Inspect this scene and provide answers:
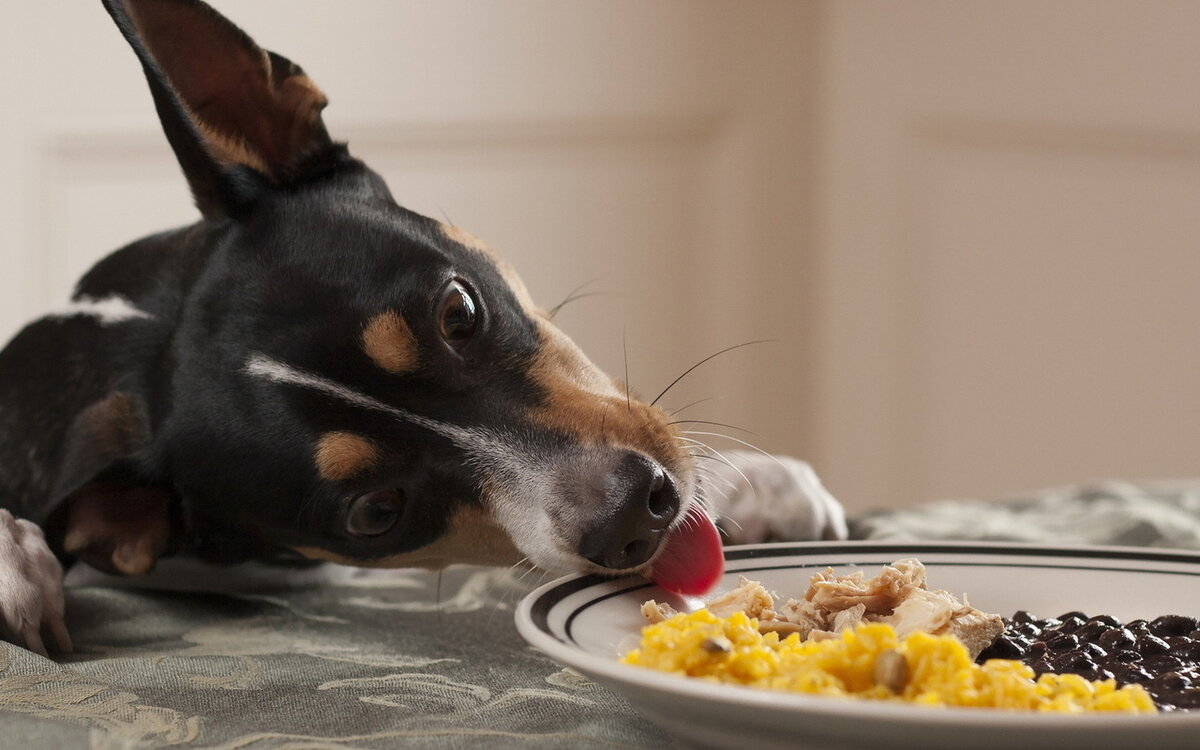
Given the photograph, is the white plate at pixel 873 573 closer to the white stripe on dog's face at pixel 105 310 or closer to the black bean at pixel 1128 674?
the black bean at pixel 1128 674

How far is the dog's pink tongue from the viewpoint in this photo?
45.9 inches

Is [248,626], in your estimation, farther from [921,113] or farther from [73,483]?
[921,113]

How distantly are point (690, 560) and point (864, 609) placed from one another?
24 centimetres

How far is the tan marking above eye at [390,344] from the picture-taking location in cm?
130

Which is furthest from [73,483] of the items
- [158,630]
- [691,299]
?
[691,299]

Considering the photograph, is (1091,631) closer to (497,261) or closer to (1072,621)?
(1072,621)

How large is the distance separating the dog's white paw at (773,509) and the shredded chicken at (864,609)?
0.58 m

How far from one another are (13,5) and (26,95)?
0.80 feet

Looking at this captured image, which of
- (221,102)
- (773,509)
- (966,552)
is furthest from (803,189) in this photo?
(966,552)

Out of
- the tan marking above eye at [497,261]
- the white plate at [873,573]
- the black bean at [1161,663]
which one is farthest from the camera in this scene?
the tan marking above eye at [497,261]

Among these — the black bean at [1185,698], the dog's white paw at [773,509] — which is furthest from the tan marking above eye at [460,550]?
the black bean at [1185,698]

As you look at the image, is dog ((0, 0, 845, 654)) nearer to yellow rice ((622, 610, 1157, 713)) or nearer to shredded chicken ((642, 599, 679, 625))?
shredded chicken ((642, 599, 679, 625))

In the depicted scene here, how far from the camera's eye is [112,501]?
1488 mm

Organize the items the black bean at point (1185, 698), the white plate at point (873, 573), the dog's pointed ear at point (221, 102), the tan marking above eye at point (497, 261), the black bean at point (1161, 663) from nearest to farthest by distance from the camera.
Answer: the white plate at point (873, 573) < the black bean at point (1185, 698) < the black bean at point (1161, 663) < the dog's pointed ear at point (221, 102) < the tan marking above eye at point (497, 261)
